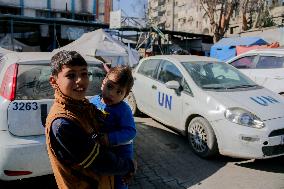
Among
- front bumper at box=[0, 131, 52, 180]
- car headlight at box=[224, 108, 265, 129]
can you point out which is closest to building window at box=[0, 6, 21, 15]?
car headlight at box=[224, 108, 265, 129]

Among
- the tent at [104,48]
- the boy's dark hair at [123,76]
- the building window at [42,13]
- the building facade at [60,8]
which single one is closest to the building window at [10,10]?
the building facade at [60,8]

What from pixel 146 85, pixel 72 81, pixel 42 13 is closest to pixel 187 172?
pixel 146 85

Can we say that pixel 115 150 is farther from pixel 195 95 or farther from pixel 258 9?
pixel 258 9

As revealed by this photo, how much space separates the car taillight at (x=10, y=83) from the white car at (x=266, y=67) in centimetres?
634

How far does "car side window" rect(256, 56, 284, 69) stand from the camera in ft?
27.5

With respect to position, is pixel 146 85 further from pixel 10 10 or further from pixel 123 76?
pixel 10 10

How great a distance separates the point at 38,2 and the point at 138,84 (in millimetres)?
16169

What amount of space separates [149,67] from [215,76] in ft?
5.23

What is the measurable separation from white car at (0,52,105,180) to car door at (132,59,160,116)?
10.7 feet

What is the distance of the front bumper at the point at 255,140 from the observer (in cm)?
480

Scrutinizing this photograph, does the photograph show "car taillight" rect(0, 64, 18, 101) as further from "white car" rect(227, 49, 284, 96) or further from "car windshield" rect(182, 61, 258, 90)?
"white car" rect(227, 49, 284, 96)

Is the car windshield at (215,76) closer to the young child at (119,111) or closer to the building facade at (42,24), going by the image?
the young child at (119,111)

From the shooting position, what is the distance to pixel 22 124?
3467 mm

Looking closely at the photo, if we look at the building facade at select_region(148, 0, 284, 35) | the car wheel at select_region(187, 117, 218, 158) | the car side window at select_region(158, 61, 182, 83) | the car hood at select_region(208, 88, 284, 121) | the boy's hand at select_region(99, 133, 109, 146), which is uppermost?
the building facade at select_region(148, 0, 284, 35)
